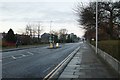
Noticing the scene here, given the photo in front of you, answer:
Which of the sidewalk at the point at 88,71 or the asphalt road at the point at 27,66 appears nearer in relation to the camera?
the sidewalk at the point at 88,71

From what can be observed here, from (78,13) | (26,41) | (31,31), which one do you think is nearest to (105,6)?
(78,13)

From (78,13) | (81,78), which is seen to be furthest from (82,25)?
(81,78)

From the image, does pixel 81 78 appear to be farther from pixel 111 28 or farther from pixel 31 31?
pixel 31 31

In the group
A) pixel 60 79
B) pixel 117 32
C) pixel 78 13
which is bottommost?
pixel 60 79

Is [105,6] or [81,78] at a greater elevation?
[105,6]

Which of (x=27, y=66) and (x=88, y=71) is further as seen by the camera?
(x=27, y=66)

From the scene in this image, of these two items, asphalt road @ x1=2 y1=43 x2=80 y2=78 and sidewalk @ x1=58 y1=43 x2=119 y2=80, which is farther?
asphalt road @ x1=2 y1=43 x2=80 y2=78

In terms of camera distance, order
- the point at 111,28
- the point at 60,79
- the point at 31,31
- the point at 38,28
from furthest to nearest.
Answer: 1. the point at 38,28
2. the point at 31,31
3. the point at 111,28
4. the point at 60,79

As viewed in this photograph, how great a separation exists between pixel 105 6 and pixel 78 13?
5737mm

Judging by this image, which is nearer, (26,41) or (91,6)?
(91,6)

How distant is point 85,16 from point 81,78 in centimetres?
3174

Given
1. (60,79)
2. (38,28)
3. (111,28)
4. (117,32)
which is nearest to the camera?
(60,79)

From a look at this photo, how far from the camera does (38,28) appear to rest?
111 meters

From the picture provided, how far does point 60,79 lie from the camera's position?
10633 mm
